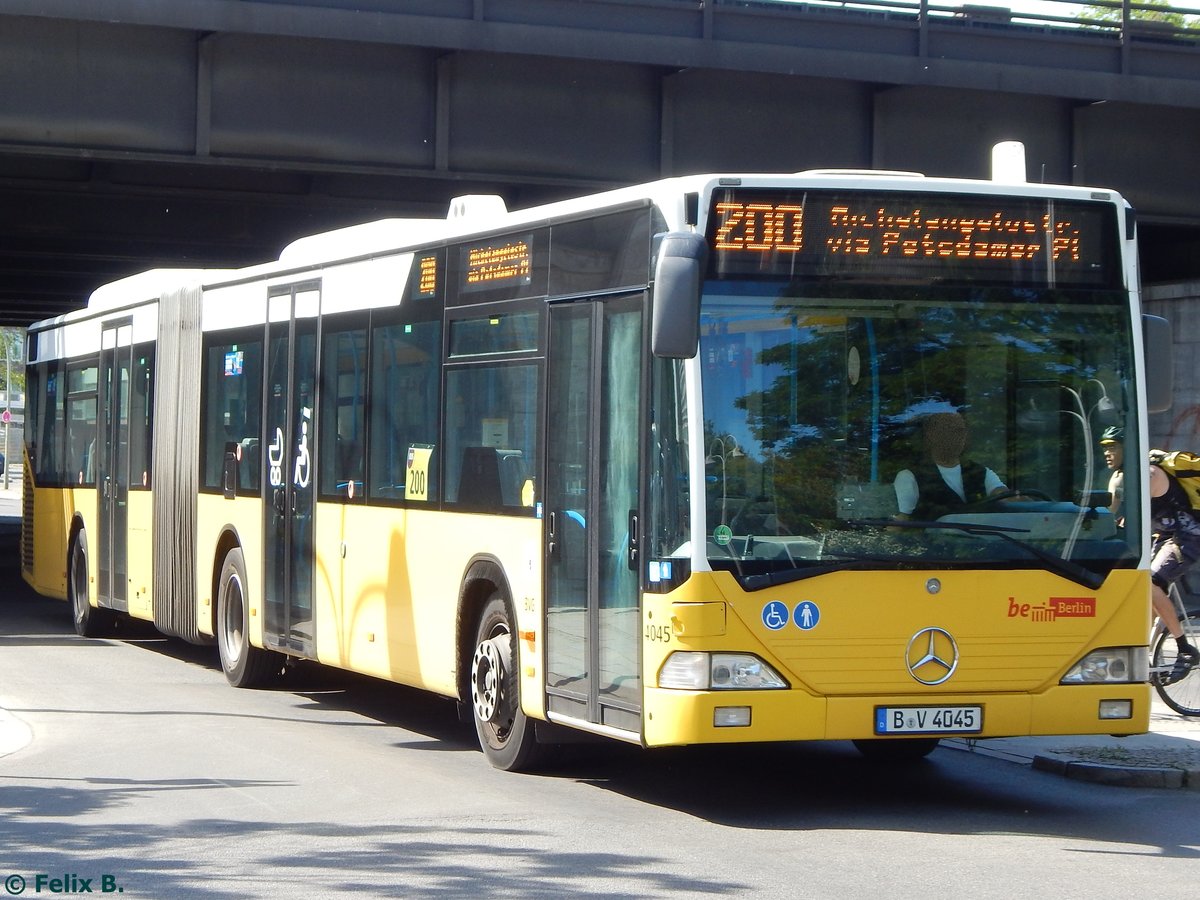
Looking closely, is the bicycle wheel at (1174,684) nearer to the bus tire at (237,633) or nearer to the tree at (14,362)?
the bus tire at (237,633)

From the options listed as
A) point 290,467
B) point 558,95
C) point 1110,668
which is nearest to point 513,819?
point 1110,668

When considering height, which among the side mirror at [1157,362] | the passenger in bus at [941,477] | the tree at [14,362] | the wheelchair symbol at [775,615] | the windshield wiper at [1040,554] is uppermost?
the tree at [14,362]

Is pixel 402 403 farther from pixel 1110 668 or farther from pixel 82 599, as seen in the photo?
pixel 82 599

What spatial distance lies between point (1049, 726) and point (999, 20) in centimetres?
1348

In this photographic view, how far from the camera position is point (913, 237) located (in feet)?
29.0

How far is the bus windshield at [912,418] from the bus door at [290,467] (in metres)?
5.17

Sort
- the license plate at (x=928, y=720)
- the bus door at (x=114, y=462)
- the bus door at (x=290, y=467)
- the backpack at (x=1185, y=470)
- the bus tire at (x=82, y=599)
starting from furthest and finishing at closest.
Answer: the bus tire at (x=82, y=599) < the bus door at (x=114, y=462) < the bus door at (x=290, y=467) < the backpack at (x=1185, y=470) < the license plate at (x=928, y=720)

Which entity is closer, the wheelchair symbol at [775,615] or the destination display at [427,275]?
the wheelchair symbol at [775,615]

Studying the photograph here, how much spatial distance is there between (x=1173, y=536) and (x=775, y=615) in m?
5.44

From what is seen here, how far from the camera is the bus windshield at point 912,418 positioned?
8.46m

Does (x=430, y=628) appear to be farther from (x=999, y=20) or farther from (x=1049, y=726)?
(x=999, y=20)

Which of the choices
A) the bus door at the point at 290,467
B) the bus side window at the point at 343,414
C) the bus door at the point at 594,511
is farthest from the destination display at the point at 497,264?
the bus door at the point at 290,467

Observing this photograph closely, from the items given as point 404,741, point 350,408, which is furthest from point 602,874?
point 350,408

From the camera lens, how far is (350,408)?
40.3 feet
